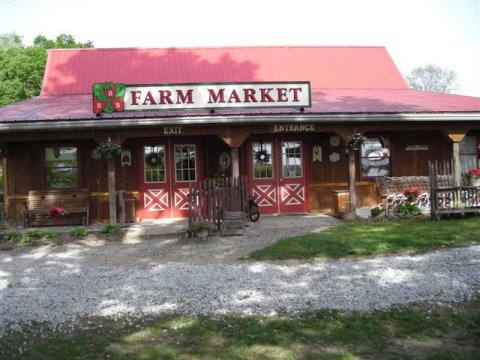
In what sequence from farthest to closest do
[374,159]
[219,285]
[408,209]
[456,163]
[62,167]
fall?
1. [374,159]
2. [62,167]
3. [456,163]
4. [408,209]
5. [219,285]

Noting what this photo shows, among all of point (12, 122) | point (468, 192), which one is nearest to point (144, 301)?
point (12, 122)

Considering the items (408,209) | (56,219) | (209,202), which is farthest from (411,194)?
(56,219)

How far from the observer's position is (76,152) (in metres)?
13.2

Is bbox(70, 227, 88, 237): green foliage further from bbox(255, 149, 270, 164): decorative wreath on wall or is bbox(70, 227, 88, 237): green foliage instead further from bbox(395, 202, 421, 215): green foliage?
bbox(395, 202, 421, 215): green foliage

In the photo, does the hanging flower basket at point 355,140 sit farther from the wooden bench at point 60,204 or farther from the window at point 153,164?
the wooden bench at point 60,204

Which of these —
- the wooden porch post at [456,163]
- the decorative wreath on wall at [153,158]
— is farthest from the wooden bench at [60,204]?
the wooden porch post at [456,163]

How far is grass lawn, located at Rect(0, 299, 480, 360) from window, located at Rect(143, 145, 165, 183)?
8.79 meters

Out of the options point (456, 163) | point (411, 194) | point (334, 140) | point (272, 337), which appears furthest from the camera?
point (334, 140)

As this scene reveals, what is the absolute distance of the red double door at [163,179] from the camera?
44.1 feet

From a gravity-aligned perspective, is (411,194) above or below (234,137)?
below

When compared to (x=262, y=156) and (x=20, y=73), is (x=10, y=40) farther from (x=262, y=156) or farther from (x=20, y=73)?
(x=262, y=156)

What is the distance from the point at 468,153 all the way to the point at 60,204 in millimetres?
12477

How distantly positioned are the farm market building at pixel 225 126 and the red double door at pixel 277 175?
0.10 feet

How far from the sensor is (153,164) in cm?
1348
